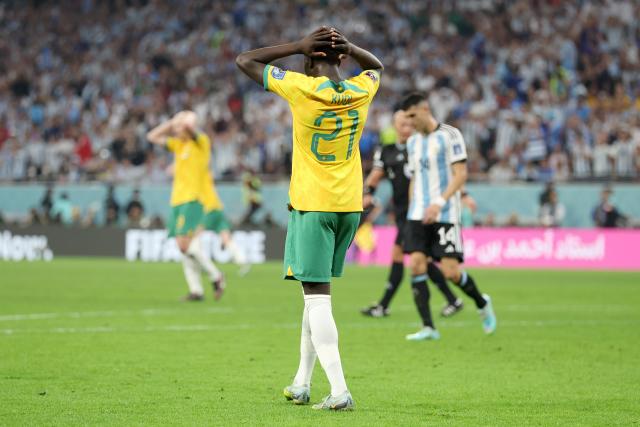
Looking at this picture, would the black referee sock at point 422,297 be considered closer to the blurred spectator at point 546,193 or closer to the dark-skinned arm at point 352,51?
the dark-skinned arm at point 352,51

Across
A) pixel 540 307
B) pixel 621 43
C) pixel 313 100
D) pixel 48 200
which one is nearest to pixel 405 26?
pixel 621 43

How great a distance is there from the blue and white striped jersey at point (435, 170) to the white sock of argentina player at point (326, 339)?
15.3 ft

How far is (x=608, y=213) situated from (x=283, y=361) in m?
18.2

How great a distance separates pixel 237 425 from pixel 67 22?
1316 inches

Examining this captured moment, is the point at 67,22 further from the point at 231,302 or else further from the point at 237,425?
the point at 237,425

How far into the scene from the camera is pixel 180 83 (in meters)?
34.3

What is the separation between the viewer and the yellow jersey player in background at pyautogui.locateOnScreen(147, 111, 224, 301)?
15766 millimetres

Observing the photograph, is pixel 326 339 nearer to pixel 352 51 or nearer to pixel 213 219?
pixel 352 51

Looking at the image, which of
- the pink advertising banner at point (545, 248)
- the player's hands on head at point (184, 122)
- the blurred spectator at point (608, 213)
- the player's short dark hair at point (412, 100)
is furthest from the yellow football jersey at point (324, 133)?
the blurred spectator at point (608, 213)

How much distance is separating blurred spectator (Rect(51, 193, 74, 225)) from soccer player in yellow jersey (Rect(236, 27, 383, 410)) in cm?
2448

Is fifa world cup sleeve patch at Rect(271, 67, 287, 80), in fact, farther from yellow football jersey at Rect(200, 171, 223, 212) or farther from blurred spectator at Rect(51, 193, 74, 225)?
blurred spectator at Rect(51, 193, 74, 225)

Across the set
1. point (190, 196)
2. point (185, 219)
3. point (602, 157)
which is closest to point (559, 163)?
point (602, 157)

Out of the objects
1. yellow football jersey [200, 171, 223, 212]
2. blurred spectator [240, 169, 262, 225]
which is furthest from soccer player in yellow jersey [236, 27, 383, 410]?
blurred spectator [240, 169, 262, 225]

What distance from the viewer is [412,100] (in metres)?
11.3
